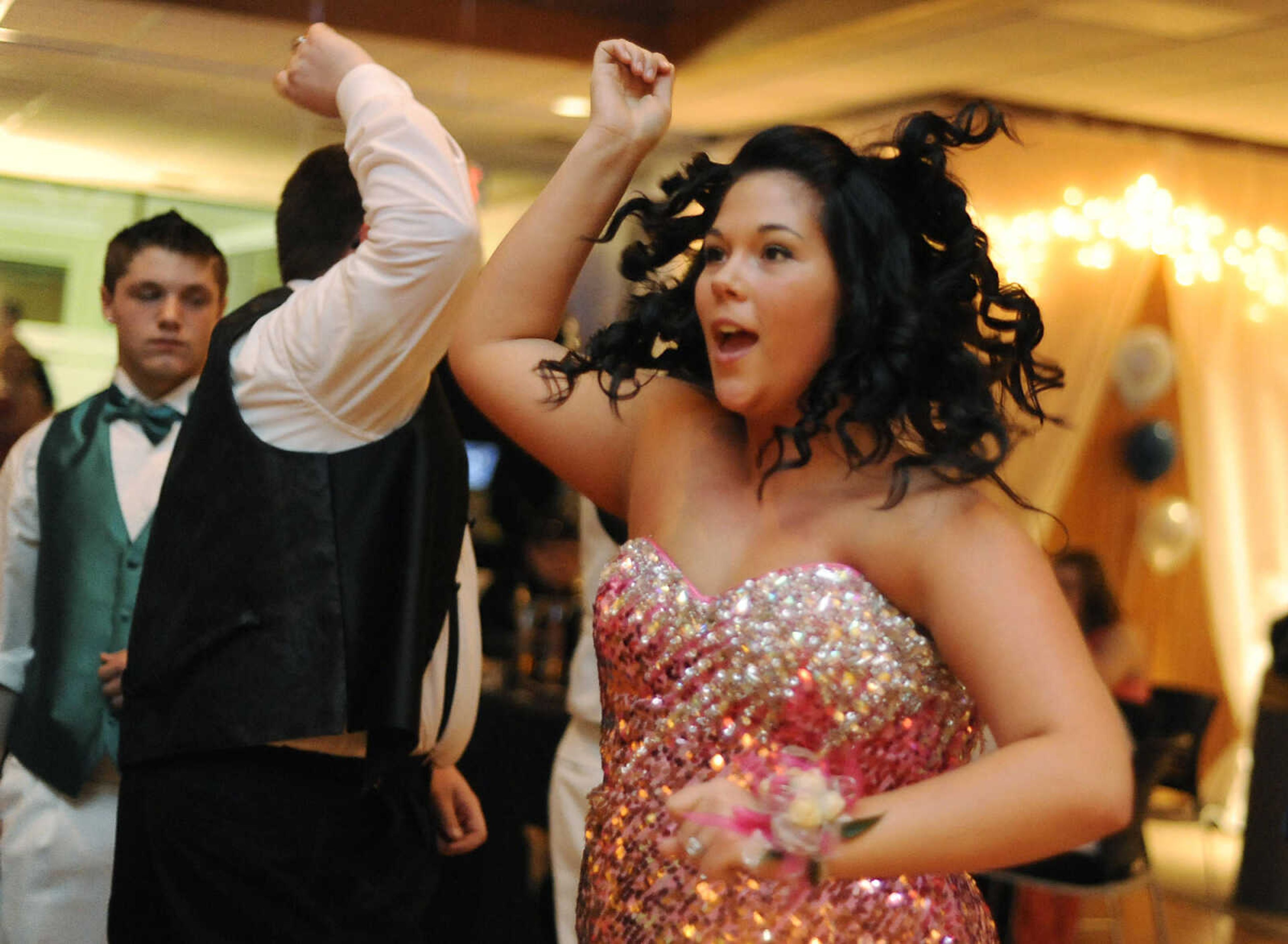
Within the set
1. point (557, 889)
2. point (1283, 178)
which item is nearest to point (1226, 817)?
point (1283, 178)

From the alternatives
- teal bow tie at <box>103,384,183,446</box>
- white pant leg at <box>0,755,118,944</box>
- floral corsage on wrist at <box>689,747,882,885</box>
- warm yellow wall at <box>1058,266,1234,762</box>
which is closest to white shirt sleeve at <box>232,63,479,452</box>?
teal bow tie at <box>103,384,183,446</box>

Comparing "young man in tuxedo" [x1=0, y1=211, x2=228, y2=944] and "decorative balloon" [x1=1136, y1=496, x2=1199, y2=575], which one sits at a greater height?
"decorative balloon" [x1=1136, y1=496, x2=1199, y2=575]

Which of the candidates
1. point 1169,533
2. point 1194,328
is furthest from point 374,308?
point 1169,533

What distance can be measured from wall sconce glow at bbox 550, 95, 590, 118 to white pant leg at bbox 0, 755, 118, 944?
7.31ft

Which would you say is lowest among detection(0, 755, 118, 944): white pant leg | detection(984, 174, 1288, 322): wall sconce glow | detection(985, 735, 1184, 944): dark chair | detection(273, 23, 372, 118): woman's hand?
detection(985, 735, 1184, 944): dark chair

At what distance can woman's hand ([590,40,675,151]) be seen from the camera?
5.51 feet

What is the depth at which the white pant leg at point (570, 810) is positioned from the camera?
3.38m

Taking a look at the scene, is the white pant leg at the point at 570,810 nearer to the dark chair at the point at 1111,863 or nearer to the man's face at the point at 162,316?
the man's face at the point at 162,316

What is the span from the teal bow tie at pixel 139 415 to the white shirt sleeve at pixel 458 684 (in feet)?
1.70

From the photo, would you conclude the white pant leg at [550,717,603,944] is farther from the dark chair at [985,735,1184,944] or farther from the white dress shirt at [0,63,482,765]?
the dark chair at [985,735,1184,944]

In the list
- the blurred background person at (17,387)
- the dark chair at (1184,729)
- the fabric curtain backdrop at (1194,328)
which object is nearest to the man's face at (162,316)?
the blurred background person at (17,387)

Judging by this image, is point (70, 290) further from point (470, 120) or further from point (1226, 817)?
Answer: point (1226, 817)

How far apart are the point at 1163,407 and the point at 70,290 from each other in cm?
636

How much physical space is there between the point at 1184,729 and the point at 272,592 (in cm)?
495
